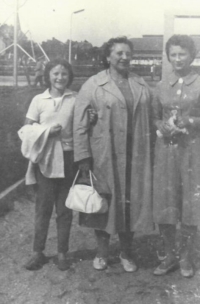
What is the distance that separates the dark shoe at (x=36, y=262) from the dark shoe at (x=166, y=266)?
928 mm

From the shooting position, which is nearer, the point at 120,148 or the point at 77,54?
the point at 120,148

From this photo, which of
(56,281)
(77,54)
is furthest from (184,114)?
(77,54)

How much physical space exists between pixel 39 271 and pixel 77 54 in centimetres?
2130

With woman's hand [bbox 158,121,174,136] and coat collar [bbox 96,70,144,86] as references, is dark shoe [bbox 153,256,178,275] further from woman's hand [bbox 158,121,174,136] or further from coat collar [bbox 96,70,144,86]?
coat collar [bbox 96,70,144,86]

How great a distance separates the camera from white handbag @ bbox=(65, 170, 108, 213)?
3.54 metres

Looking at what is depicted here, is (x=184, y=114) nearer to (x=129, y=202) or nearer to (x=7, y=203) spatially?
(x=129, y=202)

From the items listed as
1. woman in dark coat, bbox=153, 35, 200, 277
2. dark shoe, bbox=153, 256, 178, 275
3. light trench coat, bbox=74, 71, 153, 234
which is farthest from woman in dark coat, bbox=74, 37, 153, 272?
dark shoe, bbox=153, 256, 178, 275

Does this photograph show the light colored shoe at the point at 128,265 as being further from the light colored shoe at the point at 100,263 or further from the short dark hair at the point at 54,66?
the short dark hair at the point at 54,66

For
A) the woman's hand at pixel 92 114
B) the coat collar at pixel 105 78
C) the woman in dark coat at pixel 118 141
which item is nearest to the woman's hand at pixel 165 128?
the woman in dark coat at pixel 118 141

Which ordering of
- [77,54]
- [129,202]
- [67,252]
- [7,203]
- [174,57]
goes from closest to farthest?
[174,57]
[129,202]
[67,252]
[7,203]
[77,54]

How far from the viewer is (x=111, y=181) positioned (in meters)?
3.63

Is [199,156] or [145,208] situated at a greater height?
[199,156]

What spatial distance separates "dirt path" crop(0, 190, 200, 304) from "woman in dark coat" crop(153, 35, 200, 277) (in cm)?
30

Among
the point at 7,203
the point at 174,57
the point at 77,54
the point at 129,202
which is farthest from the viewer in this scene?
the point at 77,54
